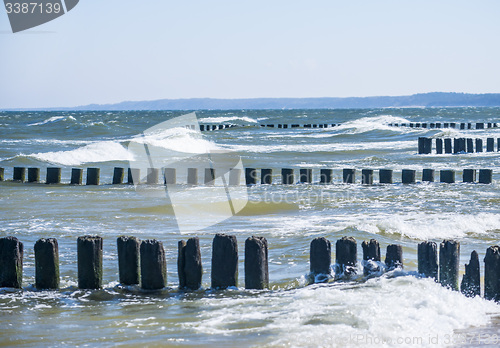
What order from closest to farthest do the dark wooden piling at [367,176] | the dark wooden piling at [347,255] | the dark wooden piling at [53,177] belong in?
the dark wooden piling at [347,255] → the dark wooden piling at [367,176] → the dark wooden piling at [53,177]

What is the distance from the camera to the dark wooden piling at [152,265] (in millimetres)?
7469

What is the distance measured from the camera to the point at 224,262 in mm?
7484

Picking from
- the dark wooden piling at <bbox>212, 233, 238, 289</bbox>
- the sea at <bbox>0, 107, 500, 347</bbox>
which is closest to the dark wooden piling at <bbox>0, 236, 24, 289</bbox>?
the sea at <bbox>0, 107, 500, 347</bbox>

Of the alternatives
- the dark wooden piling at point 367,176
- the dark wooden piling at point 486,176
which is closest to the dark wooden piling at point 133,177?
the dark wooden piling at point 367,176

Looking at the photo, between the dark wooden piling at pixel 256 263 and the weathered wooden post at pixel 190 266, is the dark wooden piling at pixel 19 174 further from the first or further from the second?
the dark wooden piling at pixel 256 263

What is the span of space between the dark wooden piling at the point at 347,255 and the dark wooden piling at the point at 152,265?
6.08ft

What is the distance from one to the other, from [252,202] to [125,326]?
8.33 metres

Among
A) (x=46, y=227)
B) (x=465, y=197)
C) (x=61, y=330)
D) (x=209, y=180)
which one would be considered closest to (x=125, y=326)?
(x=61, y=330)

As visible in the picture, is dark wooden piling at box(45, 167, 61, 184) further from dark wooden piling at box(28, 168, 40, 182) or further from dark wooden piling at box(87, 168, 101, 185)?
dark wooden piling at box(87, 168, 101, 185)

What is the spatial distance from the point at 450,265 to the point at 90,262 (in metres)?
3.69

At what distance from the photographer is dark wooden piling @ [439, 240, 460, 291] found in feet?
23.5

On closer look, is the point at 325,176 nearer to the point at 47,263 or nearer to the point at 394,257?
the point at 394,257

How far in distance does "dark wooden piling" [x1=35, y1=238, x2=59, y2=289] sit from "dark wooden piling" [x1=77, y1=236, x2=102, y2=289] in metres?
0.25

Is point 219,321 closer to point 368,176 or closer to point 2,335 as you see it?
point 2,335
